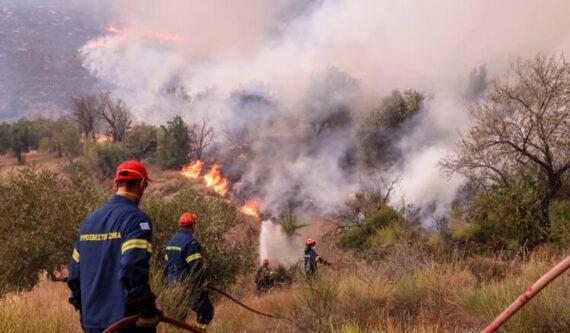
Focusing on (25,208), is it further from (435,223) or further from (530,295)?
(435,223)

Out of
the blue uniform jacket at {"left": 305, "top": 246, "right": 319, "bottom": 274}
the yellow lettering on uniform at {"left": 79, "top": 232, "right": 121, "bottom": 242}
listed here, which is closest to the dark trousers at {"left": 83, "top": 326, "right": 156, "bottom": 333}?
the yellow lettering on uniform at {"left": 79, "top": 232, "right": 121, "bottom": 242}

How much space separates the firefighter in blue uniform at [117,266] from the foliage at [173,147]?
130ft

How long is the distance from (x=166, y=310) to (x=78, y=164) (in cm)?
3823

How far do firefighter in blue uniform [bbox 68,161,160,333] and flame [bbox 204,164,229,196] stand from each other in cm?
3373

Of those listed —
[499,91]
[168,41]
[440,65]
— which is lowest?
[499,91]

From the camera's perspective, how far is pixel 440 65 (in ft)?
164

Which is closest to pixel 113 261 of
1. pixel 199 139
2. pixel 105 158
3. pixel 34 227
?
pixel 34 227

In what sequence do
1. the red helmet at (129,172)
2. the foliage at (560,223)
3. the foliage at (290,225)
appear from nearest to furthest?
the red helmet at (129,172) → the foliage at (560,223) → the foliage at (290,225)

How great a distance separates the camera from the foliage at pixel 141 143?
44.8 metres

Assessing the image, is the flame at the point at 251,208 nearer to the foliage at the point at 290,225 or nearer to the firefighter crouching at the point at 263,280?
the foliage at the point at 290,225

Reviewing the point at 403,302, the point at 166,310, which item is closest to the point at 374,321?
A: the point at 403,302

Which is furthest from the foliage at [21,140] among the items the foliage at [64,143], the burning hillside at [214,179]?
the burning hillside at [214,179]

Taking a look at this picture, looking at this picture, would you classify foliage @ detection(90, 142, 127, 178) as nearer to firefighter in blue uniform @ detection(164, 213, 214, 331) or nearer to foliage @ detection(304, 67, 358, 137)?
foliage @ detection(304, 67, 358, 137)

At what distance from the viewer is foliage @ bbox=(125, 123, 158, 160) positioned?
147 feet
